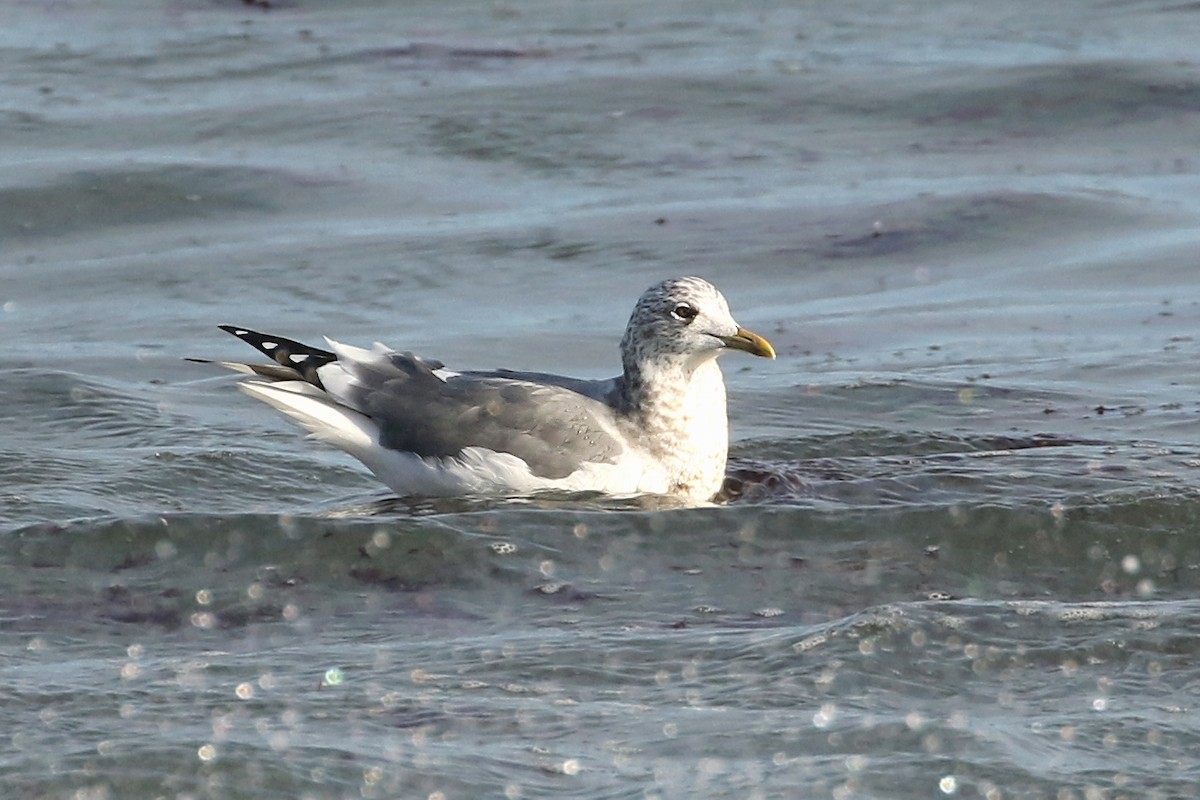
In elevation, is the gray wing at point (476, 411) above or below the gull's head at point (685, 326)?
below

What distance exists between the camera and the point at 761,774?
4535mm

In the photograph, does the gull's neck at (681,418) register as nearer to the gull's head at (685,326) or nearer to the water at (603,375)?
the gull's head at (685,326)

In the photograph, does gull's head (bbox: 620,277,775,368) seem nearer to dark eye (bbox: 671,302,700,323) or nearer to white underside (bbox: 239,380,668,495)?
dark eye (bbox: 671,302,700,323)

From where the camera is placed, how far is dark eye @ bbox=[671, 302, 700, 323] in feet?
23.7

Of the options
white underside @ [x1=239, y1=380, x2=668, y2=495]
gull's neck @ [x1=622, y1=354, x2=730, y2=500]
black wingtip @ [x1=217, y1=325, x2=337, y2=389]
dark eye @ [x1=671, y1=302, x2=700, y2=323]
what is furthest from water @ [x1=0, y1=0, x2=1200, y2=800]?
dark eye @ [x1=671, y1=302, x2=700, y2=323]

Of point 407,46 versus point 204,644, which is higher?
point 407,46

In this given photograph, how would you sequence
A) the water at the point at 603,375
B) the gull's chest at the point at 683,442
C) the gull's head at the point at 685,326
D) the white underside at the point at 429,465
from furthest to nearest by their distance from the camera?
1. the gull's head at the point at 685,326
2. the gull's chest at the point at 683,442
3. the white underside at the point at 429,465
4. the water at the point at 603,375

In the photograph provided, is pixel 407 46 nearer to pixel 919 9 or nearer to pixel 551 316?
pixel 919 9

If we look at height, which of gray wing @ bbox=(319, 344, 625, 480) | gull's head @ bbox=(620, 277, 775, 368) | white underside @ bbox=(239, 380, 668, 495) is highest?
gull's head @ bbox=(620, 277, 775, 368)

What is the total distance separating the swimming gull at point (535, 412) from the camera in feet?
22.9

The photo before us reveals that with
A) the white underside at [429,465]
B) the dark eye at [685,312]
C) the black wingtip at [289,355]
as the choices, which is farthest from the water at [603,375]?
the dark eye at [685,312]

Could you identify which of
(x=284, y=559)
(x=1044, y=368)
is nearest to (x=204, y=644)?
(x=284, y=559)

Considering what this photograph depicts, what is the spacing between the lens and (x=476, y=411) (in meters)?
7.07

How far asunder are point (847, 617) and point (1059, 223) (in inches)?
262
